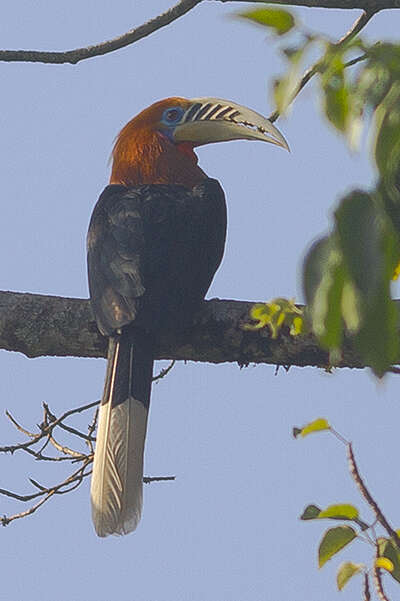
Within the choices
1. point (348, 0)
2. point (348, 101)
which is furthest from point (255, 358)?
point (348, 101)

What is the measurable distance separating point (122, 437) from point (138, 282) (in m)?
0.59

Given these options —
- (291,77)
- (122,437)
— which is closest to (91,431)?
(122,437)

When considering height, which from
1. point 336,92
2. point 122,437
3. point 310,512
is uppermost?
point 122,437

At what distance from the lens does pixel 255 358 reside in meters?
3.59

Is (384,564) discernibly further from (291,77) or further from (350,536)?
(291,77)

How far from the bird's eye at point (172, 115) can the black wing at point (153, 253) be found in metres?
0.85

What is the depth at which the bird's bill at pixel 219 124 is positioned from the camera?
16.2 feet

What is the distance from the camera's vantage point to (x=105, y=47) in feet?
10.5

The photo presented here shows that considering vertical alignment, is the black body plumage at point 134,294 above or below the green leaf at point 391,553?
above

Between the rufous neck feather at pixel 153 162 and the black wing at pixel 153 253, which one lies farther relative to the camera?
the rufous neck feather at pixel 153 162

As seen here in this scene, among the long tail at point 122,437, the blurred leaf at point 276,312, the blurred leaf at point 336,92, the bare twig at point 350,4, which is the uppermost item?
the bare twig at point 350,4

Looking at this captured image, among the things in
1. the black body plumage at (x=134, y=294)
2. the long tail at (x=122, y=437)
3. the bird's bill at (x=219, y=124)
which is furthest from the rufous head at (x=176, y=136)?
the long tail at (x=122, y=437)

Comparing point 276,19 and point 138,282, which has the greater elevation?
point 138,282

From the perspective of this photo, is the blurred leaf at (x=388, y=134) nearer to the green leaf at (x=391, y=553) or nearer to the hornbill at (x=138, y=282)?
the green leaf at (x=391, y=553)
